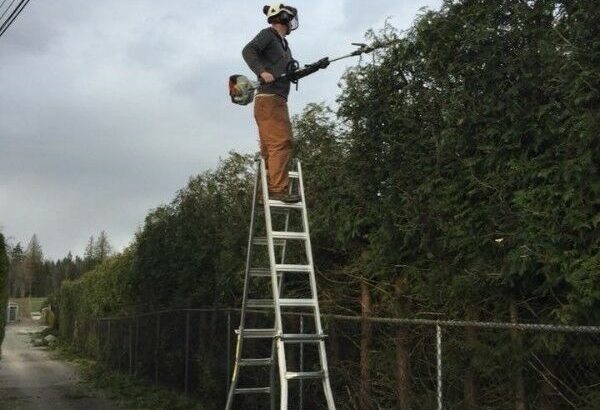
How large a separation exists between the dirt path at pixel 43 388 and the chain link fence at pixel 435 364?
274 cm

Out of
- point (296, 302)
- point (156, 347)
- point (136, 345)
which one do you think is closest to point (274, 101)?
point (296, 302)

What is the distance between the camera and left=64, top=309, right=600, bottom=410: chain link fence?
4297mm

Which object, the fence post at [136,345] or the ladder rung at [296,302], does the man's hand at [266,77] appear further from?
the fence post at [136,345]

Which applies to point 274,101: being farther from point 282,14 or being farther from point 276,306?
point 276,306

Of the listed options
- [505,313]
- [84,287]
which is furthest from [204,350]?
[84,287]

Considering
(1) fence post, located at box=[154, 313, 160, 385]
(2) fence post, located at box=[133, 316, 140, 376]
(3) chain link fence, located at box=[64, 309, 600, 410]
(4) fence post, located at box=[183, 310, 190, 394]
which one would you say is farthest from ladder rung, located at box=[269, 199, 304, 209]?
(2) fence post, located at box=[133, 316, 140, 376]

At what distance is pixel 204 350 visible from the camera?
10.1 metres

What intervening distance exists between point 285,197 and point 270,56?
1191mm

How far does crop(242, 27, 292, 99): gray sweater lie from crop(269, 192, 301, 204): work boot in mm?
829

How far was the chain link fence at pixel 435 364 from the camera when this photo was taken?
169 inches

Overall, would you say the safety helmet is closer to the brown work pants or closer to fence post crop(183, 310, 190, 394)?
the brown work pants

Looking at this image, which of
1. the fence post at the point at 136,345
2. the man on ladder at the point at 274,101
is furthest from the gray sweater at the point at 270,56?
the fence post at the point at 136,345

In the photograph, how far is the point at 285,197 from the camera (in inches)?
220

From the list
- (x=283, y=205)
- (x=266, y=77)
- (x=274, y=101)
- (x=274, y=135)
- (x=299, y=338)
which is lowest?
(x=299, y=338)
